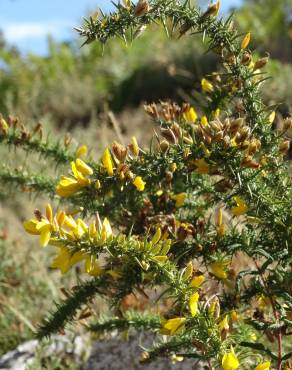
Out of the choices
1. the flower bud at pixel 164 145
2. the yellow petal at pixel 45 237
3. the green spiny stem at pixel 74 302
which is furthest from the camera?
the green spiny stem at pixel 74 302

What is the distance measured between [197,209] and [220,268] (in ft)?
1.02

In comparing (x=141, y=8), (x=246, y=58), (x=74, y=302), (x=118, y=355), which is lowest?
(x=118, y=355)

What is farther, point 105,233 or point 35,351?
point 35,351

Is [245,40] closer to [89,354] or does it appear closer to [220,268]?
[220,268]

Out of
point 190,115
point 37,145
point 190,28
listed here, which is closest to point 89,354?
point 37,145

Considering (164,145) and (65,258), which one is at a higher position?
(164,145)

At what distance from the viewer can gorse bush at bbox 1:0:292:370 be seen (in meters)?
1.55

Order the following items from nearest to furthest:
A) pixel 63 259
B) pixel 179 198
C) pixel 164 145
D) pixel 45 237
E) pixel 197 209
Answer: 1. pixel 45 237
2. pixel 63 259
3. pixel 164 145
4. pixel 179 198
5. pixel 197 209

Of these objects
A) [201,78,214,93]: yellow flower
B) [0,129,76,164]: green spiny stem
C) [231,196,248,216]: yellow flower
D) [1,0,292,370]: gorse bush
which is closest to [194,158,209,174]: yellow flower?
[1,0,292,370]: gorse bush

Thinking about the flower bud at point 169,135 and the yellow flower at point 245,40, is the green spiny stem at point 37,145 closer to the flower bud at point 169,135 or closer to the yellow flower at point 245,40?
the flower bud at point 169,135

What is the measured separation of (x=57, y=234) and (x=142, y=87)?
842 cm

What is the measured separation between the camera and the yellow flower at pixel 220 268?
71.9 inches

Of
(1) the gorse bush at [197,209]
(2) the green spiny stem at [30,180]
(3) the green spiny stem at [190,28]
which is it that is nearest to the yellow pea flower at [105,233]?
(1) the gorse bush at [197,209]

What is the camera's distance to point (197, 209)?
210 cm
